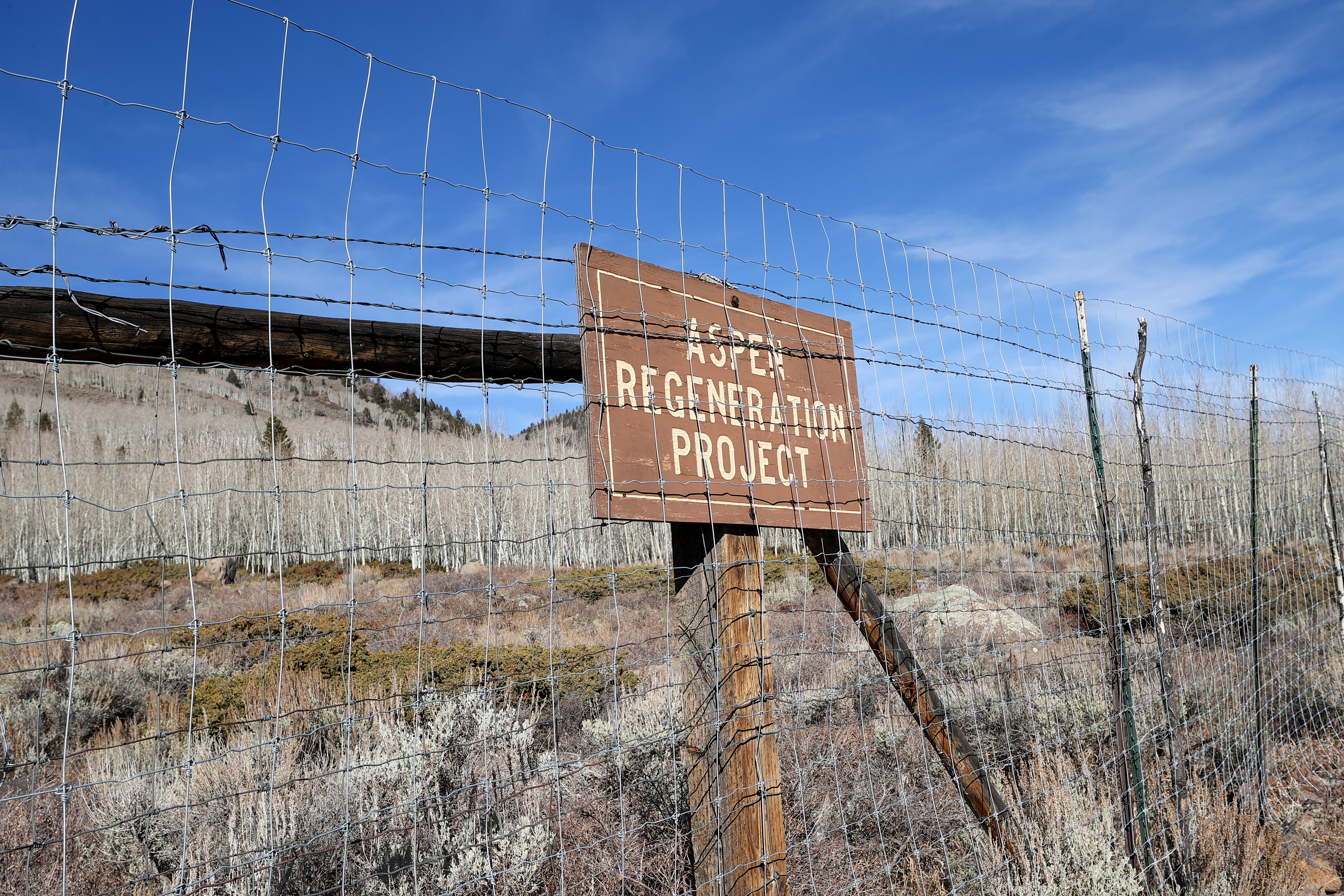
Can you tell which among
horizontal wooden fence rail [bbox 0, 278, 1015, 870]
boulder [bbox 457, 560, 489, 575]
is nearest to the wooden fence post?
horizontal wooden fence rail [bbox 0, 278, 1015, 870]

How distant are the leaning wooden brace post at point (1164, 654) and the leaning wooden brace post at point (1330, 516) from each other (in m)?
3.21

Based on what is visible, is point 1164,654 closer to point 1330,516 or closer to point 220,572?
point 1330,516

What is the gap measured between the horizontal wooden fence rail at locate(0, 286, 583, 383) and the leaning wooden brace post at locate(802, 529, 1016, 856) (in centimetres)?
134

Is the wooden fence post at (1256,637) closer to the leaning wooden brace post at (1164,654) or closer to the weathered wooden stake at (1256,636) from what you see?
the weathered wooden stake at (1256,636)

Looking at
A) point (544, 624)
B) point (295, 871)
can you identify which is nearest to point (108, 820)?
point (295, 871)

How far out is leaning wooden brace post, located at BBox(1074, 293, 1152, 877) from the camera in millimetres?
3346

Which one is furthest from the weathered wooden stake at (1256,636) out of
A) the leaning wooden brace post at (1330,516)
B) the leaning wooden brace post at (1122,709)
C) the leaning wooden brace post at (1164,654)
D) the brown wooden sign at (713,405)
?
the brown wooden sign at (713,405)

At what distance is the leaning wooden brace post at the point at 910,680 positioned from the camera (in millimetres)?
3096

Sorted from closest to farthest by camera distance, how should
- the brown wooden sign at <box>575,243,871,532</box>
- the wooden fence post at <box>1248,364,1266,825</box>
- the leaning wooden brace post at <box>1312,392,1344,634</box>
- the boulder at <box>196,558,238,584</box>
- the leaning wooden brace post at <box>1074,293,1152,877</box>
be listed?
the brown wooden sign at <box>575,243,871,532</box> < the leaning wooden brace post at <box>1074,293,1152,877</box> < the wooden fence post at <box>1248,364,1266,825</box> < the leaning wooden brace post at <box>1312,392,1344,634</box> < the boulder at <box>196,558,238,584</box>

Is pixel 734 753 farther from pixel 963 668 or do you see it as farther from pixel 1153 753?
pixel 963 668

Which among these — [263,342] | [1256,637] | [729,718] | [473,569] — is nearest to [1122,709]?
[1256,637]

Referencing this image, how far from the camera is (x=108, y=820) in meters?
4.01

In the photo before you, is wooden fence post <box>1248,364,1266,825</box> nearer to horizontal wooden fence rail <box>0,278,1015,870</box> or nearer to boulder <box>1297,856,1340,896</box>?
boulder <box>1297,856,1340,896</box>

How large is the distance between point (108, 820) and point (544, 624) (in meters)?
8.06
